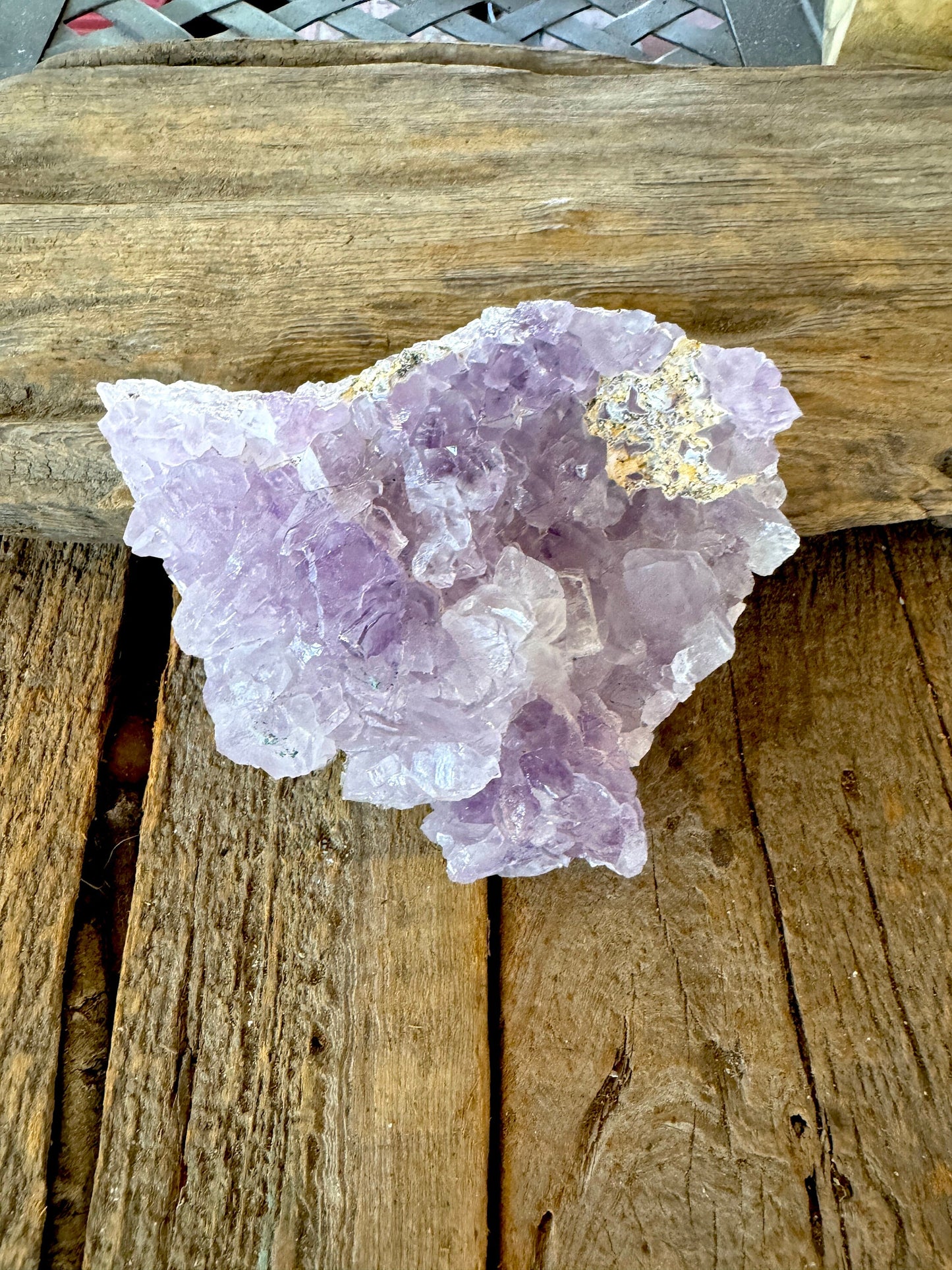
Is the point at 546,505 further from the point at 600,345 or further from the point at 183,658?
the point at 183,658

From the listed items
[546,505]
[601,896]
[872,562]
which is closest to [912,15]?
[872,562]

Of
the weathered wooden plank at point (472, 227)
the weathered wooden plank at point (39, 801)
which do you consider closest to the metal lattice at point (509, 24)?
the weathered wooden plank at point (472, 227)

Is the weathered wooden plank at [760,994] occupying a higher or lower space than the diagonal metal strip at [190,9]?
lower

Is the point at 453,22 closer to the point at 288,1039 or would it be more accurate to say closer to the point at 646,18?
the point at 646,18

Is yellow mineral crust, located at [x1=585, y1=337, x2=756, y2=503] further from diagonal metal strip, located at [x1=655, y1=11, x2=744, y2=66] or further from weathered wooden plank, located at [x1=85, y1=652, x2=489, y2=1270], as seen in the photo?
diagonal metal strip, located at [x1=655, y1=11, x2=744, y2=66]

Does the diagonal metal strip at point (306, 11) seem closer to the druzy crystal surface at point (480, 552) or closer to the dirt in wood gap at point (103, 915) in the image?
the dirt in wood gap at point (103, 915)

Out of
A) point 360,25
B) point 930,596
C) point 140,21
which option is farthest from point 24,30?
point 930,596

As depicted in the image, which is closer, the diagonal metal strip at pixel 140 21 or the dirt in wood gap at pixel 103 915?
the dirt in wood gap at pixel 103 915
